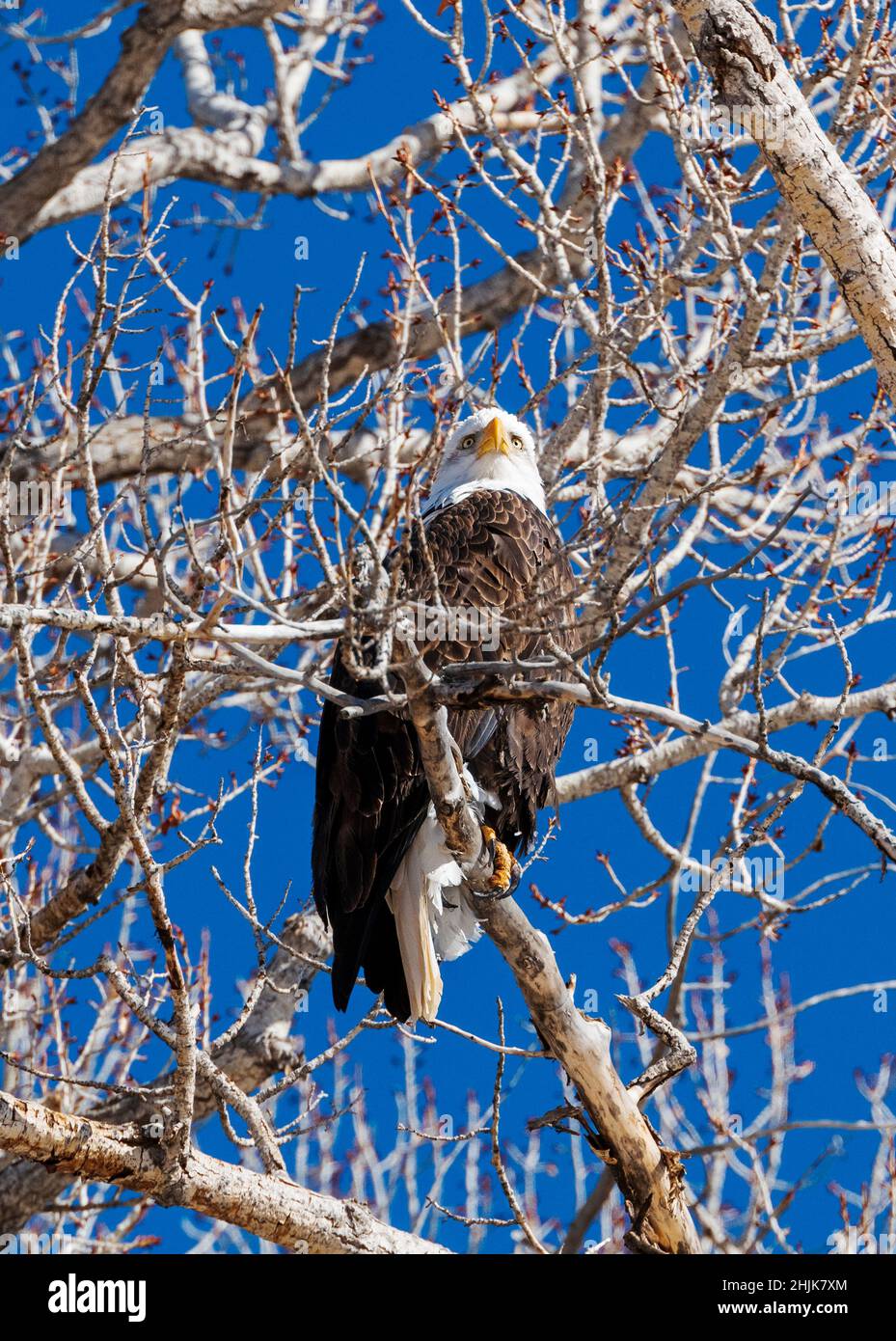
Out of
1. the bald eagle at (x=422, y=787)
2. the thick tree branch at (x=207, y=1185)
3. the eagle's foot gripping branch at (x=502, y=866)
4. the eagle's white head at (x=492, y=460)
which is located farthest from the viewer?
the eagle's white head at (x=492, y=460)

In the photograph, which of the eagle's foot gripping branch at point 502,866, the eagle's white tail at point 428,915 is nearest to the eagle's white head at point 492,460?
the eagle's white tail at point 428,915

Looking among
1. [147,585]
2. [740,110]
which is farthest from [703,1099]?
[740,110]

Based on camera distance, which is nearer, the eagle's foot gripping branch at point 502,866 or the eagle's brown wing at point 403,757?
the eagle's foot gripping branch at point 502,866

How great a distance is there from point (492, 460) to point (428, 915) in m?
1.83

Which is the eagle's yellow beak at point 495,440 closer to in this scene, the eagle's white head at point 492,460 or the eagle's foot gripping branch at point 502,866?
the eagle's white head at point 492,460

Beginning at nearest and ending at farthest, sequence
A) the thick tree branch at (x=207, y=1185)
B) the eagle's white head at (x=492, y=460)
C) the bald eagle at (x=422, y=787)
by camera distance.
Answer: the thick tree branch at (x=207, y=1185)
the bald eagle at (x=422, y=787)
the eagle's white head at (x=492, y=460)

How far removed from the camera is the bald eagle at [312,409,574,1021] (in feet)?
17.0

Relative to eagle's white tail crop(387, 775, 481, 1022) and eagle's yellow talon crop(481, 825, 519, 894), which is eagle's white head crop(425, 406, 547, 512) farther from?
eagle's yellow talon crop(481, 825, 519, 894)

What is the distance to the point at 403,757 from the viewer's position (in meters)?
5.28

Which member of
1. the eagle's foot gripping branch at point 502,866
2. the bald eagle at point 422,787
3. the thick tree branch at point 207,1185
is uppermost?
the bald eagle at point 422,787

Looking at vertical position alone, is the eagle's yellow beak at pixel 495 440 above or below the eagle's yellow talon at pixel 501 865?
above

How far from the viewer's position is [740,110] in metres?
4.01

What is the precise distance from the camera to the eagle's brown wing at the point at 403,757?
17.0 feet

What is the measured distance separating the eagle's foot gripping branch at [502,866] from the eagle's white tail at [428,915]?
22 centimetres
